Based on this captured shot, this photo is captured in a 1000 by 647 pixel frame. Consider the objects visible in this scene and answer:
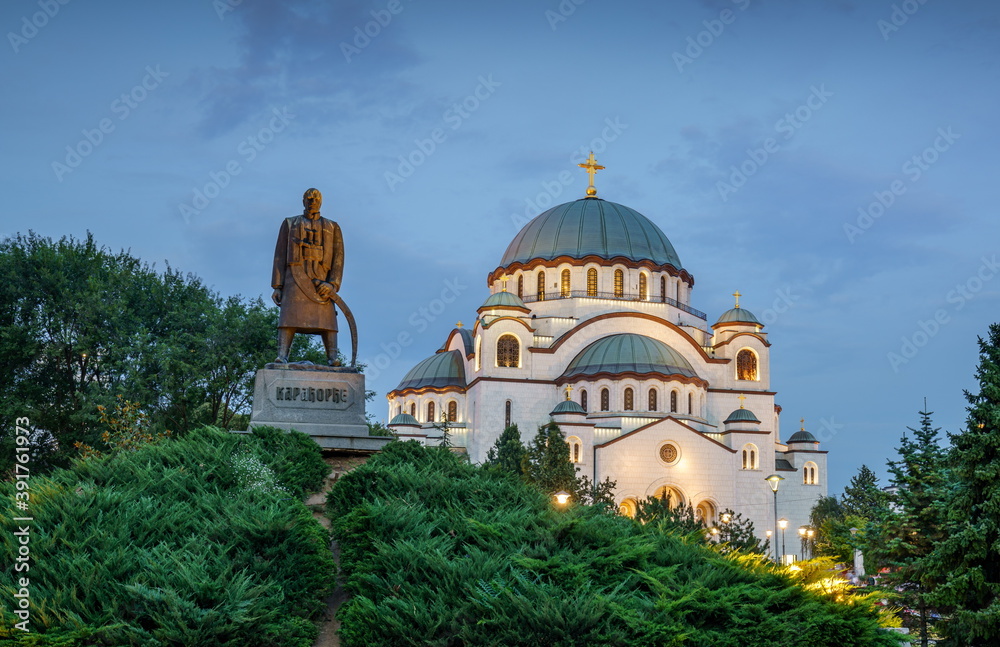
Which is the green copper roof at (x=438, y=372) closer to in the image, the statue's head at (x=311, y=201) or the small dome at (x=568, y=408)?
the small dome at (x=568, y=408)

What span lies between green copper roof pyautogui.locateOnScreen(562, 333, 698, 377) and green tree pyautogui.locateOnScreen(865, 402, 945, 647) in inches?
1183

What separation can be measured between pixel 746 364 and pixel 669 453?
31.4 ft

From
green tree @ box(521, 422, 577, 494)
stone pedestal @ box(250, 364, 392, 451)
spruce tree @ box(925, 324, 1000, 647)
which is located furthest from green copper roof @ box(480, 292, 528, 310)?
spruce tree @ box(925, 324, 1000, 647)

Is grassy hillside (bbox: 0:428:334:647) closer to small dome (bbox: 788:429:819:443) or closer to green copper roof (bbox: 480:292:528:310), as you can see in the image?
green copper roof (bbox: 480:292:528:310)

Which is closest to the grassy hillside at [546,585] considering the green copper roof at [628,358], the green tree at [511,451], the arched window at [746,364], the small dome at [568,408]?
the green tree at [511,451]

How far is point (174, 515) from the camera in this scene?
1075 centimetres

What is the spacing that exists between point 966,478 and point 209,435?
10289 mm

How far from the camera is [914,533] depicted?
48.9ft

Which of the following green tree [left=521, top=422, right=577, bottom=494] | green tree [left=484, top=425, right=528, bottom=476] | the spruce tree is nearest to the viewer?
the spruce tree

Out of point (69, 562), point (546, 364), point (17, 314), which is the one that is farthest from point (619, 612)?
point (546, 364)

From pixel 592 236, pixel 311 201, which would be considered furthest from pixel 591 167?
pixel 311 201

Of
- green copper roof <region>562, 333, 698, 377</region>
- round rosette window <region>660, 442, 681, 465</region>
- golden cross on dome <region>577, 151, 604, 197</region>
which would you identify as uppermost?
golden cross on dome <region>577, 151, 604, 197</region>

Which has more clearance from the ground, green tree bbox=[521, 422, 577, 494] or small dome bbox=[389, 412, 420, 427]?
small dome bbox=[389, 412, 420, 427]

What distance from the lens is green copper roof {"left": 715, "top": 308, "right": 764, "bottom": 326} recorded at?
52.3 metres
